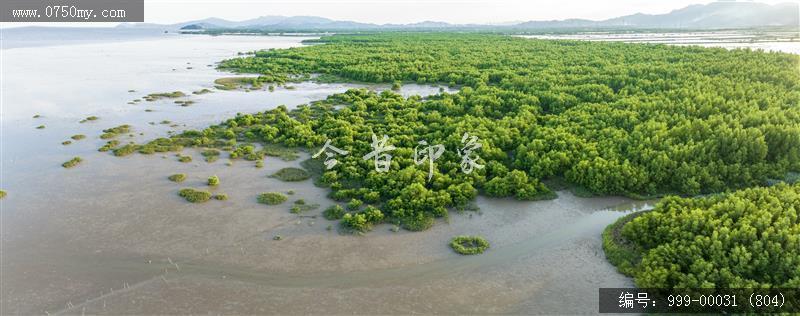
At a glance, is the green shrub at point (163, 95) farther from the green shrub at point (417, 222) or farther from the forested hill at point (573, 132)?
the green shrub at point (417, 222)

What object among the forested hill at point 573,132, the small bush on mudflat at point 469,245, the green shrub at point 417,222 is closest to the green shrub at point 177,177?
the forested hill at point 573,132

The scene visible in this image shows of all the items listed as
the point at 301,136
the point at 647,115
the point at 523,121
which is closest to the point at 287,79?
the point at 301,136

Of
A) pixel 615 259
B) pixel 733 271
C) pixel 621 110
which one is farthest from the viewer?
pixel 621 110

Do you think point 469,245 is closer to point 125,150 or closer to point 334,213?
point 334,213

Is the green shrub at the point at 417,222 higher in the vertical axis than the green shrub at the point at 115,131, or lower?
lower

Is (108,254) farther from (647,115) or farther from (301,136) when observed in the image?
(647,115)

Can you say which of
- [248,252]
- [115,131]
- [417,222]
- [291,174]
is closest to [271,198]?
[291,174]

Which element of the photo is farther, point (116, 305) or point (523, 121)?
point (523, 121)
